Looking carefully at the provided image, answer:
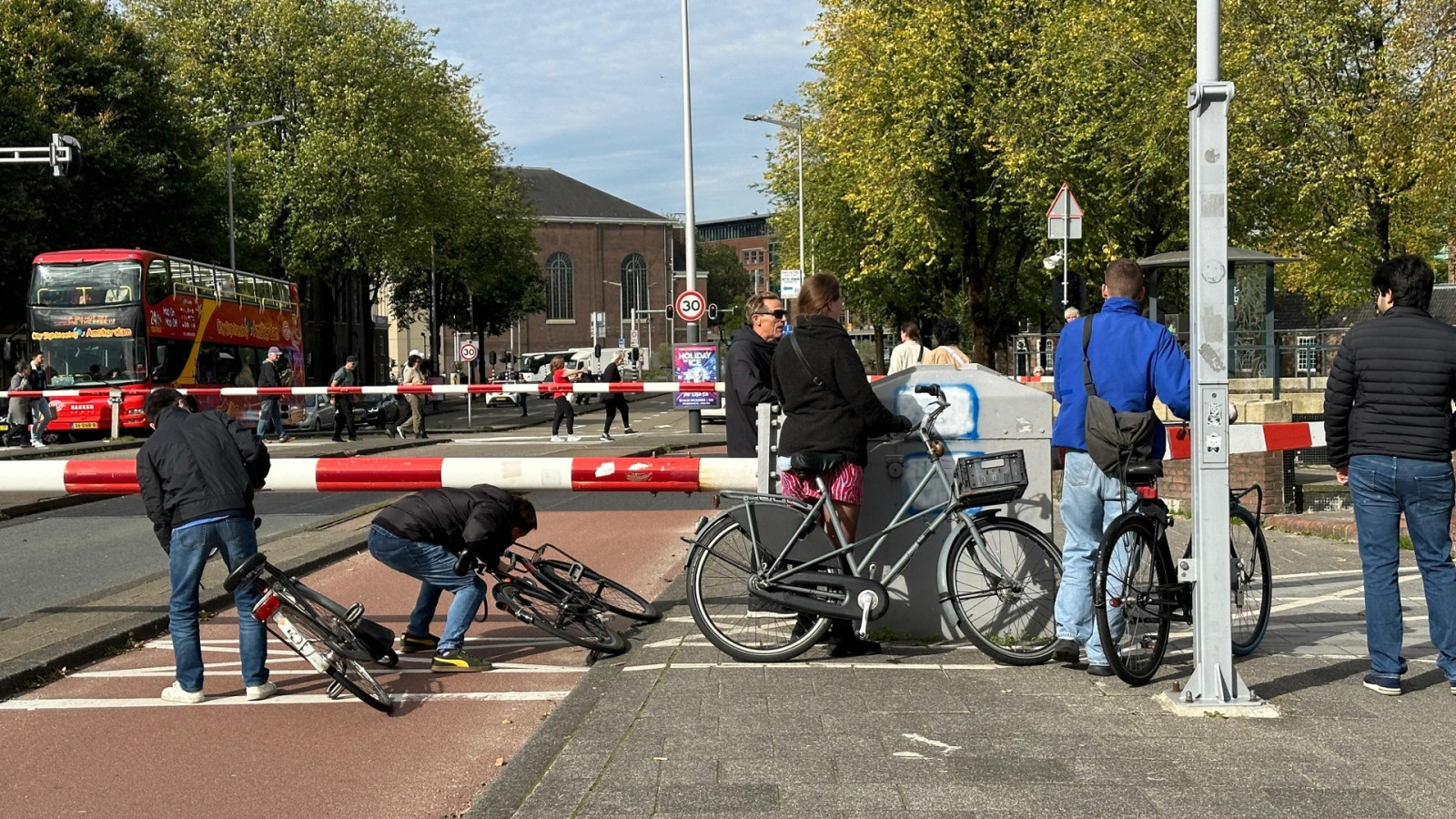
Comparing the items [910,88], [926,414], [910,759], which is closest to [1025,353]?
[910,88]

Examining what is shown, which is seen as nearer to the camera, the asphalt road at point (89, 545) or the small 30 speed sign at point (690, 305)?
the asphalt road at point (89, 545)

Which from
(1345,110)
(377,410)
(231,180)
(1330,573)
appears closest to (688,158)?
(377,410)

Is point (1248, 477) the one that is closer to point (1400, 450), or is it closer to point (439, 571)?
point (1400, 450)

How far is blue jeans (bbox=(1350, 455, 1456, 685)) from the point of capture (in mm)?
5469

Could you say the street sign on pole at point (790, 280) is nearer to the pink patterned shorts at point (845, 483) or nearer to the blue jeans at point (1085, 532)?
the pink patterned shorts at point (845, 483)

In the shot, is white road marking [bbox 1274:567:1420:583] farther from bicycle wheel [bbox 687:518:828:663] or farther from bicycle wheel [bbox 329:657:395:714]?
bicycle wheel [bbox 329:657:395:714]

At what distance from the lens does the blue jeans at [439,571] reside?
645 centimetres

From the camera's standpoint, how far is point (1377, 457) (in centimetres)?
560

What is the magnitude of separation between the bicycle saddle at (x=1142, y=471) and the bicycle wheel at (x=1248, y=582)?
65cm

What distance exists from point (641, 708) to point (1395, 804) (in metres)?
2.58

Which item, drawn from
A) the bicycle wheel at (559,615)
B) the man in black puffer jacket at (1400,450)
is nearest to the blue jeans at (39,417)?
the bicycle wheel at (559,615)

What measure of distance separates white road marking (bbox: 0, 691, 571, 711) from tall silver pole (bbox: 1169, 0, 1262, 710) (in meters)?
2.67

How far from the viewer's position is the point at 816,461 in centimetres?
609

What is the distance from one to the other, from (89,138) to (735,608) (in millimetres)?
33998
